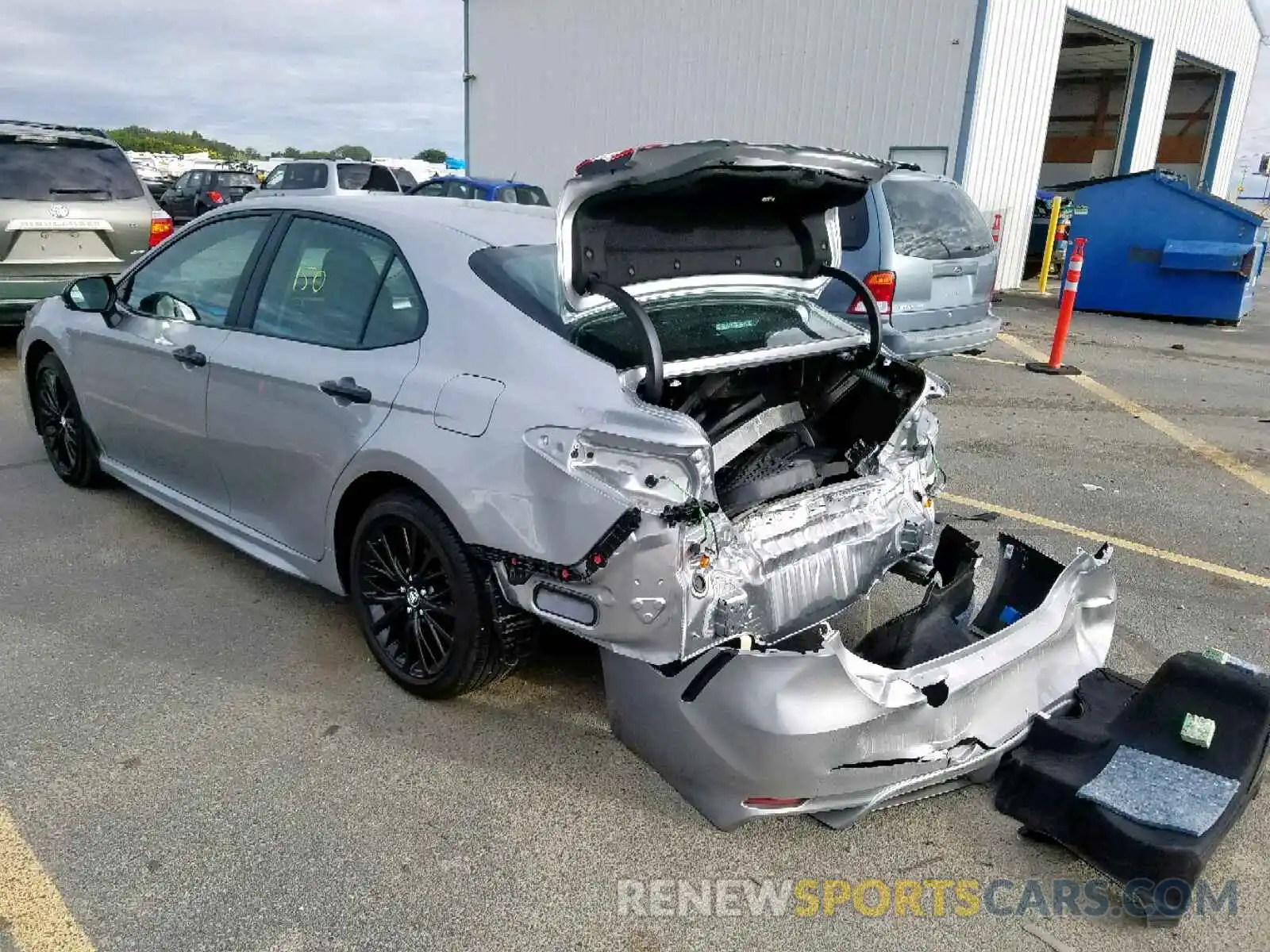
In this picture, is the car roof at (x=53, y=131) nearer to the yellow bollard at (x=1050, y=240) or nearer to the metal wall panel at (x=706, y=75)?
the metal wall panel at (x=706, y=75)

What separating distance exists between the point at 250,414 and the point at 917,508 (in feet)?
7.94

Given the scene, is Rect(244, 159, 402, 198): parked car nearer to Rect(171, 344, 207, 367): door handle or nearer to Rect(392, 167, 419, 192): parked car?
Rect(392, 167, 419, 192): parked car

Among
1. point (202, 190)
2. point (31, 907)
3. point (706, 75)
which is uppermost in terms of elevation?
point (706, 75)

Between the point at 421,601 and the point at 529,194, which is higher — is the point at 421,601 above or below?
below

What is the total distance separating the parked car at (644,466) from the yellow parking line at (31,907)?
44.8 inches

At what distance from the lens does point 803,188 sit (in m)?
3.05

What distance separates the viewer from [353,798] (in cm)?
273

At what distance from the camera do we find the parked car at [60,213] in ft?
Answer: 24.8

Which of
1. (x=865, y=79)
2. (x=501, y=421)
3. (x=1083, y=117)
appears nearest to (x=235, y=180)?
(x=865, y=79)

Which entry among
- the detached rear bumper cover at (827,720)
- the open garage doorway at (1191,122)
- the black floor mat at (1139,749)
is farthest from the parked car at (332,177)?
the open garage doorway at (1191,122)

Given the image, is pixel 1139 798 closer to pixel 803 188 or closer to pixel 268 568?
pixel 803 188

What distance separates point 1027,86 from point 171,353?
14765 millimetres

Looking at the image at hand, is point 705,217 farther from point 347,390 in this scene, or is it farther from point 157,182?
point 157,182

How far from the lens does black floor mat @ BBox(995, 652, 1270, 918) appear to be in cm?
238
